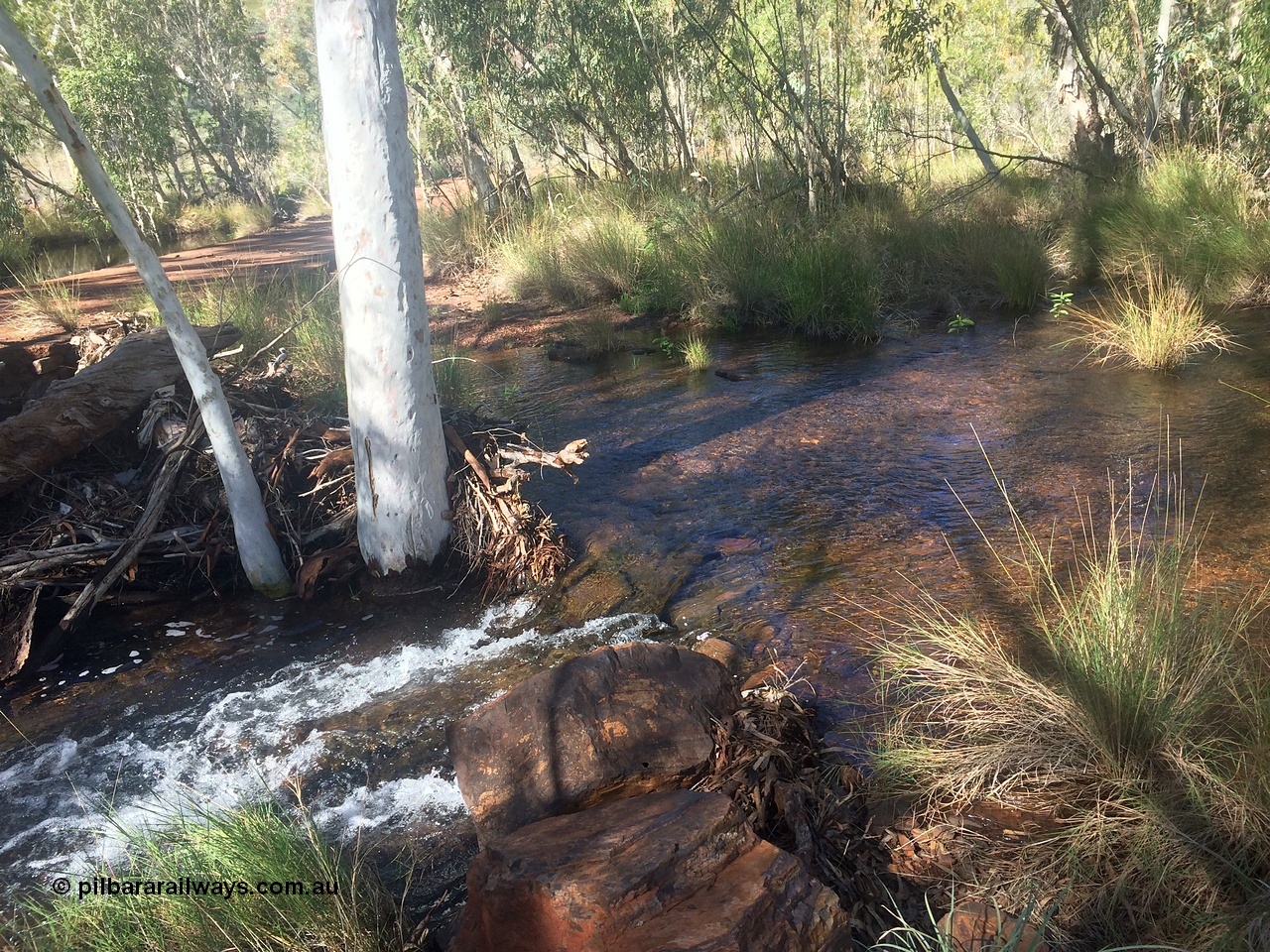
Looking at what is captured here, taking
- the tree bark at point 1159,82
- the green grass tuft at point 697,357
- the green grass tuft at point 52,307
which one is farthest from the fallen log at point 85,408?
the tree bark at point 1159,82

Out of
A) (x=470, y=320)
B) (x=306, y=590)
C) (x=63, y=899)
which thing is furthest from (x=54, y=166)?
(x=63, y=899)

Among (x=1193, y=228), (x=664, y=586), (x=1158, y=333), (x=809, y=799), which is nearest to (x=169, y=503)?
(x=664, y=586)

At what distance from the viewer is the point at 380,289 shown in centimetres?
427

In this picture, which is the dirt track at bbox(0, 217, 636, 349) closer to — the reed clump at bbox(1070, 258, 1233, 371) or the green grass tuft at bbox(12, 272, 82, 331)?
the green grass tuft at bbox(12, 272, 82, 331)

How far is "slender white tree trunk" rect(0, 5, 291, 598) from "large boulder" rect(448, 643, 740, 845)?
88.9 inches

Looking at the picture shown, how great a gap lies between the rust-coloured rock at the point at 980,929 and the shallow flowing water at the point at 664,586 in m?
1.08

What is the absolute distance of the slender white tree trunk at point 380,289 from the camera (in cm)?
400

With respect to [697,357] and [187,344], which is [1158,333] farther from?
[187,344]

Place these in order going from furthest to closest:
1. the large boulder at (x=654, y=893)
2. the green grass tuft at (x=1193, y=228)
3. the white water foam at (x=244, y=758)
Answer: the green grass tuft at (x=1193, y=228) < the white water foam at (x=244, y=758) < the large boulder at (x=654, y=893)

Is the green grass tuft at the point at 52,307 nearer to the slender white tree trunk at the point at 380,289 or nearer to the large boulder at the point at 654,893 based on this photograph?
the slender white tree trunk at the point at 380,289

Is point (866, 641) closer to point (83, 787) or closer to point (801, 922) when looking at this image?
point (801, 922)

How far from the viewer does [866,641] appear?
374 cm

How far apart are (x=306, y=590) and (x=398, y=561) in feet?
1.83

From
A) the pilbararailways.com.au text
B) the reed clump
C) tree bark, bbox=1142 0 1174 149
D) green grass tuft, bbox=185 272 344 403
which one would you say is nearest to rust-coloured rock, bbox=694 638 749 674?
the pilbararailways.com.au text
